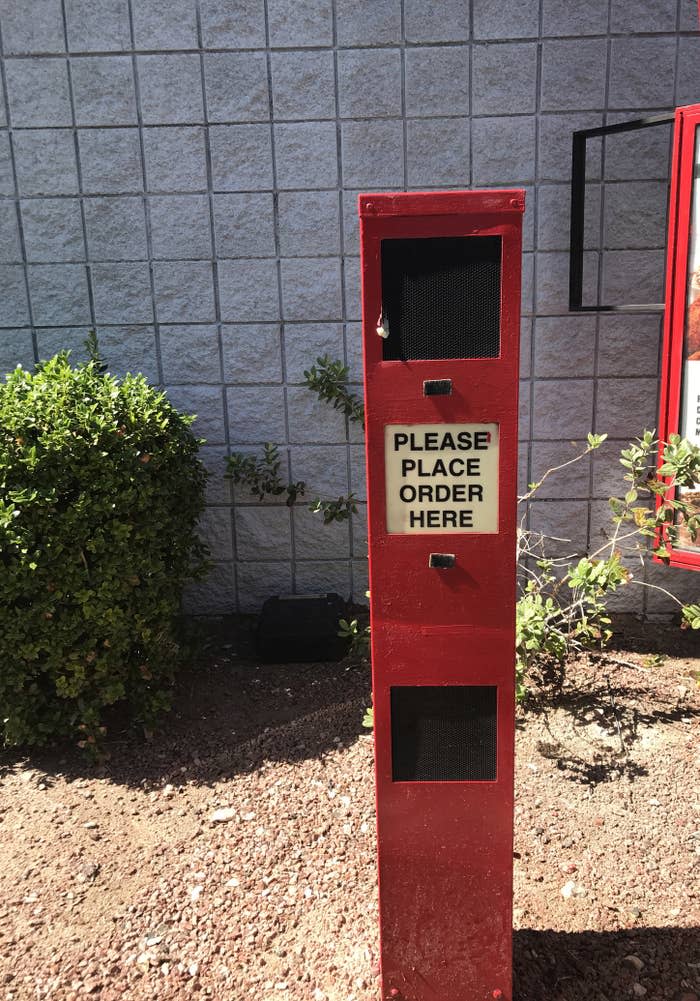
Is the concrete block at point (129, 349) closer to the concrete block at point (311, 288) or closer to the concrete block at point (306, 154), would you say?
the concrete block at point (311, 288)

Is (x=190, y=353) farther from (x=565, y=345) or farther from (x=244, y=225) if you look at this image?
(x=565, y=345)

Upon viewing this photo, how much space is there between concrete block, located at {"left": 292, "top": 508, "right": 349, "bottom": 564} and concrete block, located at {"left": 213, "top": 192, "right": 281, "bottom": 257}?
1.40 metres

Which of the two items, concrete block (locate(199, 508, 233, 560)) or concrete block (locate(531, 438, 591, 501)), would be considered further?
concrete block (locate(199, 508, 233, 560))

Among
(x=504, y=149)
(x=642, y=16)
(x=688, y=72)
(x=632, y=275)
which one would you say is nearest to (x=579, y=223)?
(x=632, y=275)

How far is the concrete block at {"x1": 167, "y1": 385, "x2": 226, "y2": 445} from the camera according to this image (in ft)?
14.8

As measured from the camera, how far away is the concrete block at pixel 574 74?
4043 mm

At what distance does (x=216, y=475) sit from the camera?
458cm

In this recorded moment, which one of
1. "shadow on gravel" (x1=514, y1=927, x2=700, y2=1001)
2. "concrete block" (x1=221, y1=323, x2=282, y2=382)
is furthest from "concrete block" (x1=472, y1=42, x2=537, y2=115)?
"shadow on gravel" (x1=514, y1=927, x2=700, y2=1001)

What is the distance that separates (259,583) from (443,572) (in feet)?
9.29

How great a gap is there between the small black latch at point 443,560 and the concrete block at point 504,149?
9.36ft

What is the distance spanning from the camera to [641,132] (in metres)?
4.07

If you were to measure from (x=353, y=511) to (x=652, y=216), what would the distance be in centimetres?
216

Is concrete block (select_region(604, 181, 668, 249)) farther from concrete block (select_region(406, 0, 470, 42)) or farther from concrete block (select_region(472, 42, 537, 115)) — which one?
concrete block (select_region(406, 0, 470, 42))

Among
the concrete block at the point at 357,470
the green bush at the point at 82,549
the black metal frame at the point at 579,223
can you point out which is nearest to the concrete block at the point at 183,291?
the green bush at the point at 82,549
